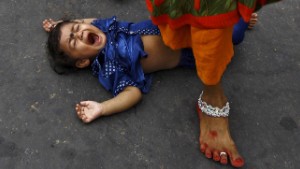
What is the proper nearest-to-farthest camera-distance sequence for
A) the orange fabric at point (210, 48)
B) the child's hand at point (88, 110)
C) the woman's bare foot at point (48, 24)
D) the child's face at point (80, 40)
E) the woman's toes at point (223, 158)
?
the orange fabric at point (210, 48) → the woman's toes at point (223, 158) → the child's hand at point (88, 110) → the child's face at point (80, 40) → the woman's bare foot at point (48, 24)

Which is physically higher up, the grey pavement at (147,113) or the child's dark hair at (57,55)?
the child's dark hair at (57,55)

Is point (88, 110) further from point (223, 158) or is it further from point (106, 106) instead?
point (223, 158)

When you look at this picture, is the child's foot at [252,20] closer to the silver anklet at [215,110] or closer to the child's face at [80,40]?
the silver anklet at [215,110]

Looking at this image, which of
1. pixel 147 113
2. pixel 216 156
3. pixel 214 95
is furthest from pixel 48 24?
pixel 216 156

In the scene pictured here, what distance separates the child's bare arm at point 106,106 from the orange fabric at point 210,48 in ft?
1.21

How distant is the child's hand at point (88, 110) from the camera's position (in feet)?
5.58

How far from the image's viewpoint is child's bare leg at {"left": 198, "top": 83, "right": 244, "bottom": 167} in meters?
1.60

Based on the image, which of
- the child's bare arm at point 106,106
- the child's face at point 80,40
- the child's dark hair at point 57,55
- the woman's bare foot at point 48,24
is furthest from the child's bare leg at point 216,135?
the woman's bare foot at point 48,24

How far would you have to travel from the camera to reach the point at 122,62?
1801mm

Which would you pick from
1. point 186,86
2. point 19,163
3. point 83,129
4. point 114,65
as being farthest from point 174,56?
point 19,163

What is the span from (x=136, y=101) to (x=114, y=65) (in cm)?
20

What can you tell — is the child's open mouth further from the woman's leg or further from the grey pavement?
the woman's leg

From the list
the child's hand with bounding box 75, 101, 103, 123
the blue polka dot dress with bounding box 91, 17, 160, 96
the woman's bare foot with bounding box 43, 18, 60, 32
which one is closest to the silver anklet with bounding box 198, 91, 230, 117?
the blue polka dot dress with bounding box 91, 17, 160, 96

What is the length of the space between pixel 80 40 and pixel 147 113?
0.45m
